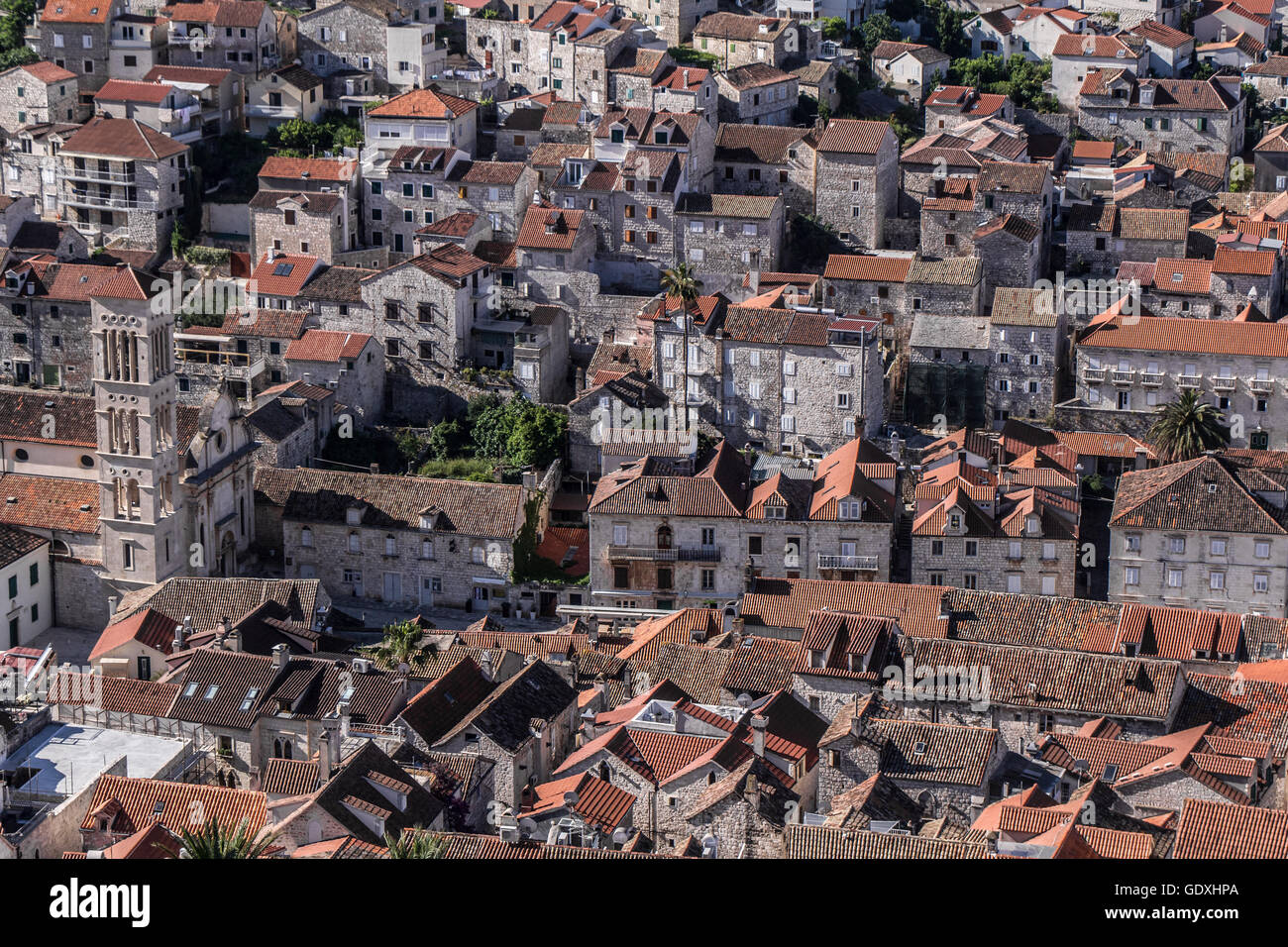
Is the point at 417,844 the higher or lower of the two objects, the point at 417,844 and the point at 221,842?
the lower

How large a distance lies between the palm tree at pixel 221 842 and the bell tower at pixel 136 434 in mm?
30967

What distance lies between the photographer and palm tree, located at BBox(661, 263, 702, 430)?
92.5 metres

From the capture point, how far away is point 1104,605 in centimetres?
7712

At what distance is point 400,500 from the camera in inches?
3408

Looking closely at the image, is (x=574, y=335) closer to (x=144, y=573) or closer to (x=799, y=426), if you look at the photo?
(x=799, y=426)

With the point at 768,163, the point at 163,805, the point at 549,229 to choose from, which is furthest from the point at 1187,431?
the point at 163,805

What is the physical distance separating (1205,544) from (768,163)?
105ft

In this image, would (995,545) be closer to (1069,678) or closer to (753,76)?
(1069,678)

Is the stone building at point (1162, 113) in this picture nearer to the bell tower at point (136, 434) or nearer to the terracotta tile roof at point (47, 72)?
the terracotta tile roof at point (47, 72)

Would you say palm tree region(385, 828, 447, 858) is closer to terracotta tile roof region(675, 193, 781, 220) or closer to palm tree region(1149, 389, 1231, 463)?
palm tree region(1149, 389, 1231, 463)

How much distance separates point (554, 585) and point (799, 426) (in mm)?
14061

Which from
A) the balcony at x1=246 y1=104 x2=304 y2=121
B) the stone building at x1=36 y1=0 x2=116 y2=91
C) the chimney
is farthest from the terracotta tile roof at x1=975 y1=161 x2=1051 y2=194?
the chimney

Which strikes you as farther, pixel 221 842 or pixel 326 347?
pixel 326 347

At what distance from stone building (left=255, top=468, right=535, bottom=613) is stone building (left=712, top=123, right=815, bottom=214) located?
2519 cm
